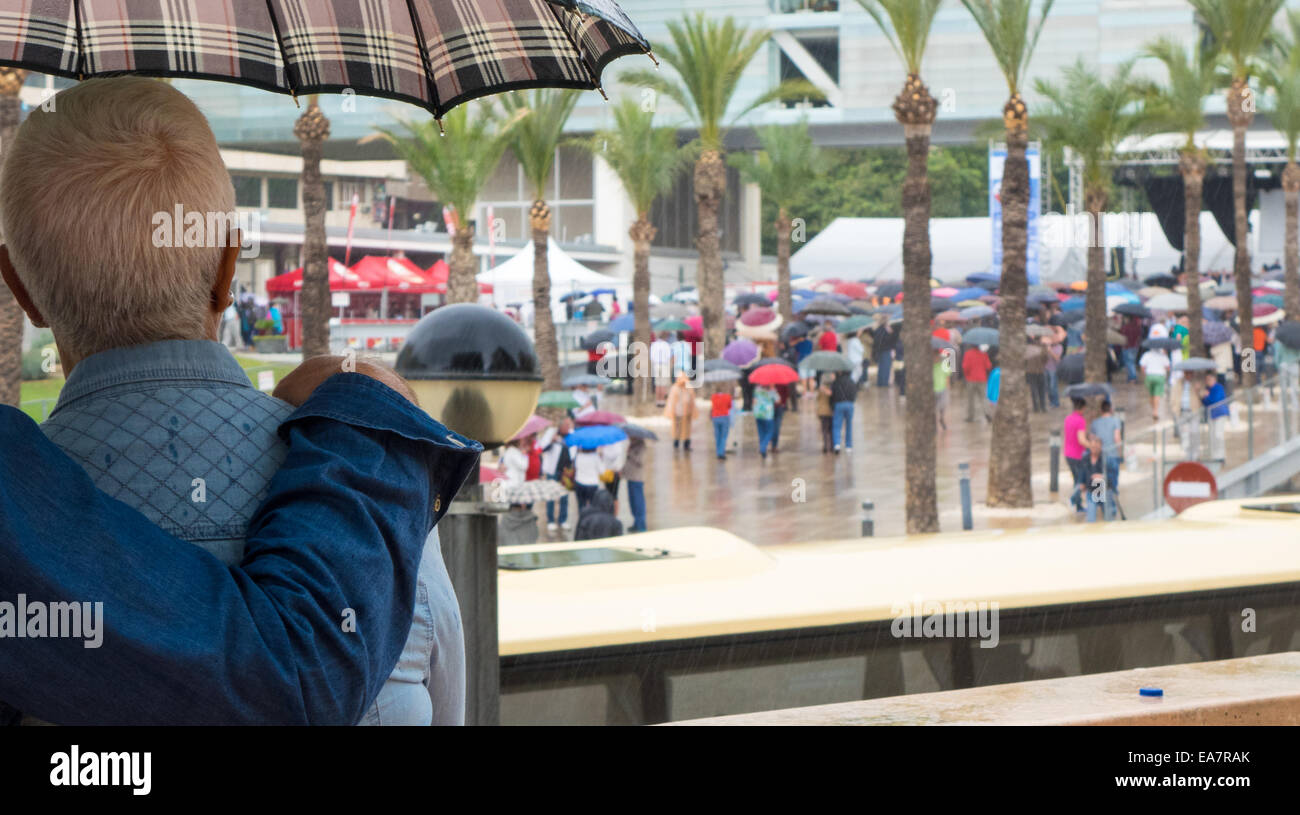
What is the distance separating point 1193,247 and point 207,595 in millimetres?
34069

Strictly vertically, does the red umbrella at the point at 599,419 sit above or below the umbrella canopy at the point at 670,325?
below

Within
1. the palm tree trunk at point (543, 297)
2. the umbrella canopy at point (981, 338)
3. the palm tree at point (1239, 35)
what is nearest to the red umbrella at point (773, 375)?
the umbrella canopy at point (981, 338)

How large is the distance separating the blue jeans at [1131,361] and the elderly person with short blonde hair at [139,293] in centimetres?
3694

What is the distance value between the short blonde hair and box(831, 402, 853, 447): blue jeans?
23.7 metres

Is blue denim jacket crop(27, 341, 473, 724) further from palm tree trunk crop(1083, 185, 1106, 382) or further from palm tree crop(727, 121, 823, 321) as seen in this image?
palm tree crop(727, 121, 823, 321)

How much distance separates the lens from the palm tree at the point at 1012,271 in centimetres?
2069

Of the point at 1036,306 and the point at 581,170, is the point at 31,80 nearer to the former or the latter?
the point at 581,170

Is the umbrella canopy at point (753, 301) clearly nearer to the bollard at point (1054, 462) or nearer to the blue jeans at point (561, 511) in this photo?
the bollard at point (1054, 462)

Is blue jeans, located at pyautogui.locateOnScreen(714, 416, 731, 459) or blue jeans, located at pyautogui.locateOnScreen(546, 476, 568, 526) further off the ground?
blue jeans, located at pyautogui.locateOnScreen(714, 416, 731, 459)

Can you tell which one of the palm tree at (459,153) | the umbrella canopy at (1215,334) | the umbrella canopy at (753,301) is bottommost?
the umbrella canopy at (1215,334)

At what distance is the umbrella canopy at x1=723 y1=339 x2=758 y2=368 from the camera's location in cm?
2781

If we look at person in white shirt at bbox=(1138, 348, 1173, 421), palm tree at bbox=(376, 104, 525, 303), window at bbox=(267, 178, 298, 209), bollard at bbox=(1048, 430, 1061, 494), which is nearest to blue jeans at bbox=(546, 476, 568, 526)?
bollard at bbox=(1048, 430, 1061, 494)

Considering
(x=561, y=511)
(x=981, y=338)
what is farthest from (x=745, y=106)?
(x=561, y=511)
